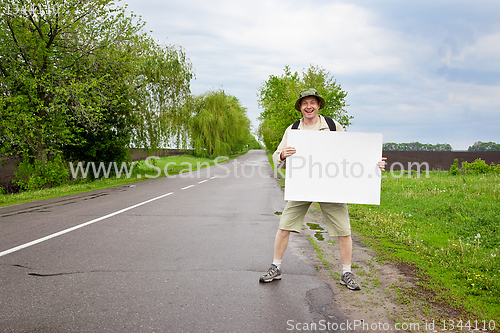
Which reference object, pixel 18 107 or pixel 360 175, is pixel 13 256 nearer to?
pixel 360 175

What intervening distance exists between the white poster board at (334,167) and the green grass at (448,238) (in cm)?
132

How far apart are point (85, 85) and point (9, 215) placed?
782cm

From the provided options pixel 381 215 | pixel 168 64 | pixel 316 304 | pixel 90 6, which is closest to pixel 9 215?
pixel 316 304

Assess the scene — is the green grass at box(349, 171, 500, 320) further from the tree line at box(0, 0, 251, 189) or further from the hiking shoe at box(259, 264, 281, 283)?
the tree line at box(0, 0, 251, 189)

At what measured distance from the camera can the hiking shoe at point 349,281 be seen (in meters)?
3.70

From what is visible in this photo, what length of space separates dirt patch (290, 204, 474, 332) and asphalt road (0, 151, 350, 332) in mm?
192

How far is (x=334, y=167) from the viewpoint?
3.74 meters

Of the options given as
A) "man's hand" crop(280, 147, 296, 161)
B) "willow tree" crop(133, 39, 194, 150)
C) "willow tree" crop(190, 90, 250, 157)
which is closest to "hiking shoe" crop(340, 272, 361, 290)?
"man's hand" crop(280, 147, 296, 161)

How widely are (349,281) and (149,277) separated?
228 cm

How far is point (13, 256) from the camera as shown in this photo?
4785 mm

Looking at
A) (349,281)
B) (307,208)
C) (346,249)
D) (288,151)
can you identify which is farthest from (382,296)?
(288,151)

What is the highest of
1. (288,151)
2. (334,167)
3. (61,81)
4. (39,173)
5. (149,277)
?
(61,81)

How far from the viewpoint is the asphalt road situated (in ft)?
9.85

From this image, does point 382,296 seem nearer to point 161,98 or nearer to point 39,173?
point 39,173
